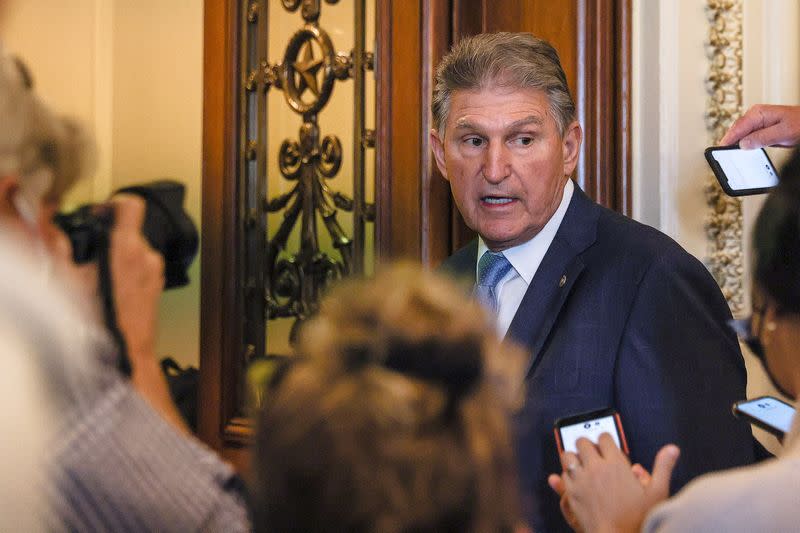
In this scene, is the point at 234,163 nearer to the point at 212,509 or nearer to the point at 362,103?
the point at 362,103

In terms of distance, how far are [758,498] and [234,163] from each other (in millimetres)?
1856

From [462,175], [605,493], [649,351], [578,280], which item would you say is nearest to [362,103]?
[462,175]

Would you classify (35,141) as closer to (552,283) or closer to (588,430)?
(588,430)

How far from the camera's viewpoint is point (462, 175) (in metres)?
1.76

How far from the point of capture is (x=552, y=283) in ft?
5.28

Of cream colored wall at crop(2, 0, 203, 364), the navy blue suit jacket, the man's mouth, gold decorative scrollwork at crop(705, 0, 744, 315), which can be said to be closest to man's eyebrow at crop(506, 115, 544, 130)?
the man's mouth

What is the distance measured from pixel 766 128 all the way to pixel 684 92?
0.40 metres

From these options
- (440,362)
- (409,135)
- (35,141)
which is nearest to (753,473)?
(440,362)

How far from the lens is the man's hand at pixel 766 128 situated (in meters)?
1.58

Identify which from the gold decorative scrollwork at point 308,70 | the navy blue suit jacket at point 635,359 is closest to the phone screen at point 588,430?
the navy blue suit jacket at point 635,359

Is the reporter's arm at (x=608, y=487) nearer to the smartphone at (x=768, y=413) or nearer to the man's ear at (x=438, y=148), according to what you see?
the smartphone at (x=768, y=413)

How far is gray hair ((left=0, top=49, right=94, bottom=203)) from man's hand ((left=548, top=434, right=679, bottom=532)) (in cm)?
66

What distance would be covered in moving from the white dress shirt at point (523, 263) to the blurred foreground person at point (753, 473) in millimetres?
613

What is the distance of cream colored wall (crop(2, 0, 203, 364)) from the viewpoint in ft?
7.45
